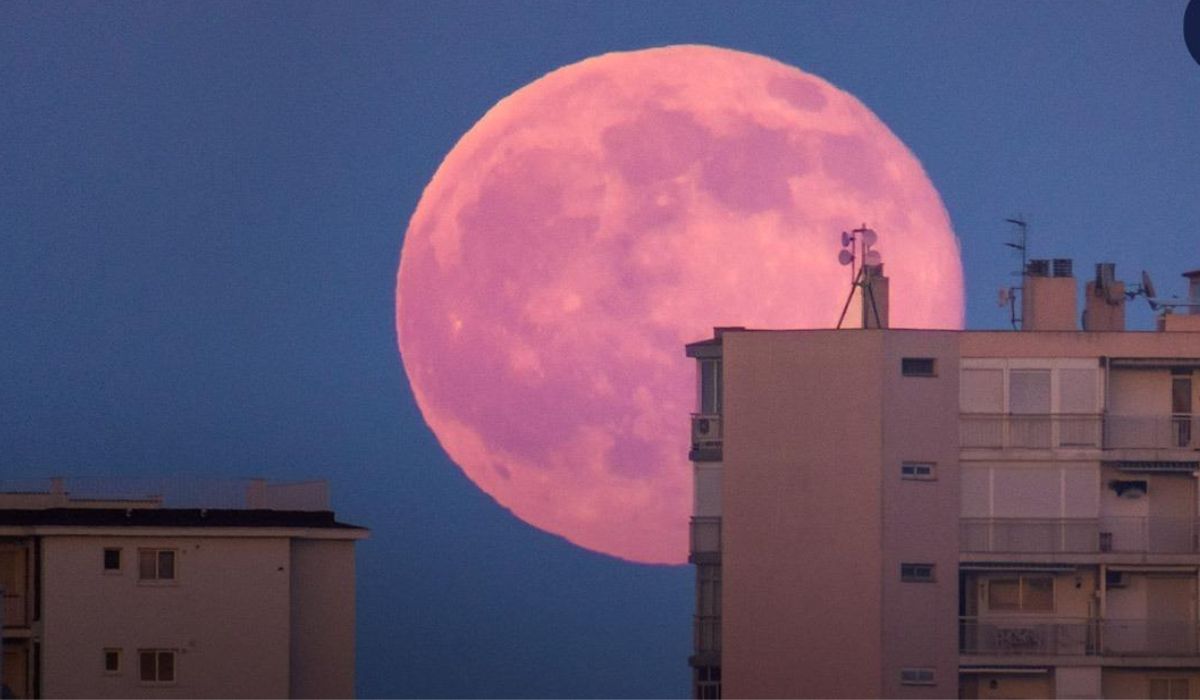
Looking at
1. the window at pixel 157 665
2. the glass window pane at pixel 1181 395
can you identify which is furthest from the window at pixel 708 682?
the window at pixel 157 665

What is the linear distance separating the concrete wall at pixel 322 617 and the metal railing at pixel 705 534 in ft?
30.6

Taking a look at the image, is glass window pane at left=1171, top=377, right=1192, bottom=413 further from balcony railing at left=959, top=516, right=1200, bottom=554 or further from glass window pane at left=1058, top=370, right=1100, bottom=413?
balcony railing at left=959, top=516, right=1200, bottom=554

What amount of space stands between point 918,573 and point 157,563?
65.2 feet

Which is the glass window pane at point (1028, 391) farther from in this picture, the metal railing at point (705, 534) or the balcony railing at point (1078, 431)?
the metal railing at point (705, 534)

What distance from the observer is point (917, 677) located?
52.3 meters

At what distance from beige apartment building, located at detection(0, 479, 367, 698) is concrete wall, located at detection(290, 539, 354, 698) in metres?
0.05

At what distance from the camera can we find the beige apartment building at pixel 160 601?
A: 5656 cm

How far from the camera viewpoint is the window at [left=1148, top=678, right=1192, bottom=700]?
173ft

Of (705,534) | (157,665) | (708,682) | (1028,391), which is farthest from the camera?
(157,665)

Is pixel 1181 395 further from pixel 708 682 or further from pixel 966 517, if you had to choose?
pixel 708 682

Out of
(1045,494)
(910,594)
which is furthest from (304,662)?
(1045,494)

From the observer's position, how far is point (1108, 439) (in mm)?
53625

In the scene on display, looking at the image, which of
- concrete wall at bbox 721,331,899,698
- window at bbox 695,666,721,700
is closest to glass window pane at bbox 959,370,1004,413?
concrete wall at bbox 721,331,899,698

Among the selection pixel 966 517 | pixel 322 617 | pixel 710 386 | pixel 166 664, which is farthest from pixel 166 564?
pixel 966 517
